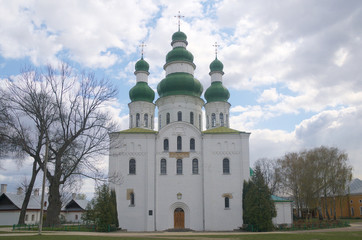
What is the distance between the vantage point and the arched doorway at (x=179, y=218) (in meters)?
28.7

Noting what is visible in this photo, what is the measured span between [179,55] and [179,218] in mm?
16199

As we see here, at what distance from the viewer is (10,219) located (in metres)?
39.1

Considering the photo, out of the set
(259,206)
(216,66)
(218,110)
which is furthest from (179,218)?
(216,66)

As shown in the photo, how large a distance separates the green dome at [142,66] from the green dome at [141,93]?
1841mm

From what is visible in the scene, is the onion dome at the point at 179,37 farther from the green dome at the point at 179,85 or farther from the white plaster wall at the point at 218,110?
the white plaster wall at the point at 218,110

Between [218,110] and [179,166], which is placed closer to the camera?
[179,166]

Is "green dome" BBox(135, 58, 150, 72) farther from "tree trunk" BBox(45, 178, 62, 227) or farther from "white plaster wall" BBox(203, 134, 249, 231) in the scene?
"tree trunk" BBox(45, 178, 62, 227)

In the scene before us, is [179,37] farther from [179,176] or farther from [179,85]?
[179,176]

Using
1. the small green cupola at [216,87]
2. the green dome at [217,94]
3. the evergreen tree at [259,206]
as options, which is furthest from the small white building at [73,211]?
the evergreen tree at [259,206]

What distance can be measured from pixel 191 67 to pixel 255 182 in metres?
13.8

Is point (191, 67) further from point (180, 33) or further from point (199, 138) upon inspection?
point (199, 138)

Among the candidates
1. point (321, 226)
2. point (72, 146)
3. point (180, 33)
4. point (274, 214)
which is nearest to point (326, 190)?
point (321, 226)

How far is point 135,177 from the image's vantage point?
29.3 metres

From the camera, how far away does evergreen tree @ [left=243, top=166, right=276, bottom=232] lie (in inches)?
1032
